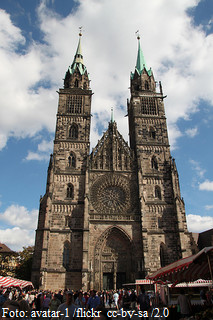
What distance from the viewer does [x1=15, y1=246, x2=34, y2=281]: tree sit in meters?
31.0

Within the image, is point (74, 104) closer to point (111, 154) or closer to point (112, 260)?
point (111, 154)

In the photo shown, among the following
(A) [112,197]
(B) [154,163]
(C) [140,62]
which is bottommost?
(A) [112,197]

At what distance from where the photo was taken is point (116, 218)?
84.9 ft

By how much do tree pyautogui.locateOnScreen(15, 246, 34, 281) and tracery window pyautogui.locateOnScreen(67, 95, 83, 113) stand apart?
805 inches

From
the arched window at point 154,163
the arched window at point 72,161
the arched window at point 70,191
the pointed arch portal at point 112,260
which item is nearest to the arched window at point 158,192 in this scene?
the arched window at point 154,163

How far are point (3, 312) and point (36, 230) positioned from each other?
2330 cm

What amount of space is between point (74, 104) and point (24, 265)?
21775mm

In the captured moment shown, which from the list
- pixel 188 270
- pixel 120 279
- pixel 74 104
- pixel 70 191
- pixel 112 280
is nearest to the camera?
pixel 188 270

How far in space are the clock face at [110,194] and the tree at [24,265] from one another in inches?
523

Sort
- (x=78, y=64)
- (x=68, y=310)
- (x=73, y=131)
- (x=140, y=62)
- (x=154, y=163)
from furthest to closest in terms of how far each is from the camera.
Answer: (x=140, y=62), (x=78, y=64), (x=73, y=131), (x=154, y=163), (x=68, y=310)

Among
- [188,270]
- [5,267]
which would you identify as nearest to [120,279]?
[5,267]

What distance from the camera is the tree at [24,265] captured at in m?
31.0

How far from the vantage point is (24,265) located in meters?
32.0

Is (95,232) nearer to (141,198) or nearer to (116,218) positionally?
(116,218)
